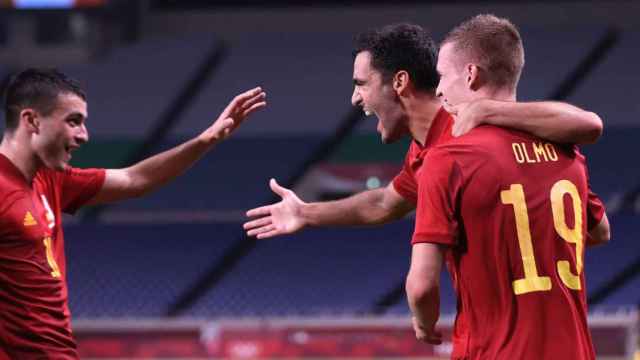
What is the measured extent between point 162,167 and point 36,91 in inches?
26.3

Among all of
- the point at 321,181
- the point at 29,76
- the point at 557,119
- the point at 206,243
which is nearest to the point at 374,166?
the point at 321,181

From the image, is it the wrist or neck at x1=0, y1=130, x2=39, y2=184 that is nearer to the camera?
the wrist

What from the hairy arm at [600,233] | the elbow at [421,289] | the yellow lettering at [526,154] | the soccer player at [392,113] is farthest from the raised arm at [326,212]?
the elbow at [421,289]

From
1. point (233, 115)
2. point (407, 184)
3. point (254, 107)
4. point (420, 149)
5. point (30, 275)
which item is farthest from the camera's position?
point (233, 115)

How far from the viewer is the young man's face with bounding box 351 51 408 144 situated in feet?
12.9

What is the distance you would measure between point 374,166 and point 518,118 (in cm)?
1003

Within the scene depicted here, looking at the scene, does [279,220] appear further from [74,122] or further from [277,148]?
[277,148]

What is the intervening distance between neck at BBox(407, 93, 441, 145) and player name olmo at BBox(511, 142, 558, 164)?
688 millimetres

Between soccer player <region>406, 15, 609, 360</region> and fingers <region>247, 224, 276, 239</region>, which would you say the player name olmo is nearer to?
soccer player <region>406, 15, 609, 360</region>

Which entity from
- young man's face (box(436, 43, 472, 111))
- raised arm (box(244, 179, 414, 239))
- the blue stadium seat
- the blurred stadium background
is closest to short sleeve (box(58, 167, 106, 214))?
raised arm (box(244, 179, 414, 239))

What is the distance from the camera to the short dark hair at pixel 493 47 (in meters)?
3.22

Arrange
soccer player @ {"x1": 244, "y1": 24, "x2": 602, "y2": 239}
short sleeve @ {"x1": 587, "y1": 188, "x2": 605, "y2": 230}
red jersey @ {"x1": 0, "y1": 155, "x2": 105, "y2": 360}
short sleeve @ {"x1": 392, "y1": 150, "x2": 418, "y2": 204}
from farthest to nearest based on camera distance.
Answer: red jersey @ {"x1": 0, "y1": 155, "x2": 105, "y2": 360}
short sleeve @ {"x1": 392, "y1": 150, "x2": 418, "y2": 204}
soccer player @ {"x1": 244, "y1": 24, "x2": 602, "y2": 239}
short sleeve @ {"x1": 587, "y1": 188, "x2": 605, "y2": 230}

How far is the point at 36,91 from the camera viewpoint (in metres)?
4.78

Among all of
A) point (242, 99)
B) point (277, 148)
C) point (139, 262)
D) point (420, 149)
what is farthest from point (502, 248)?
point (277, 148)
